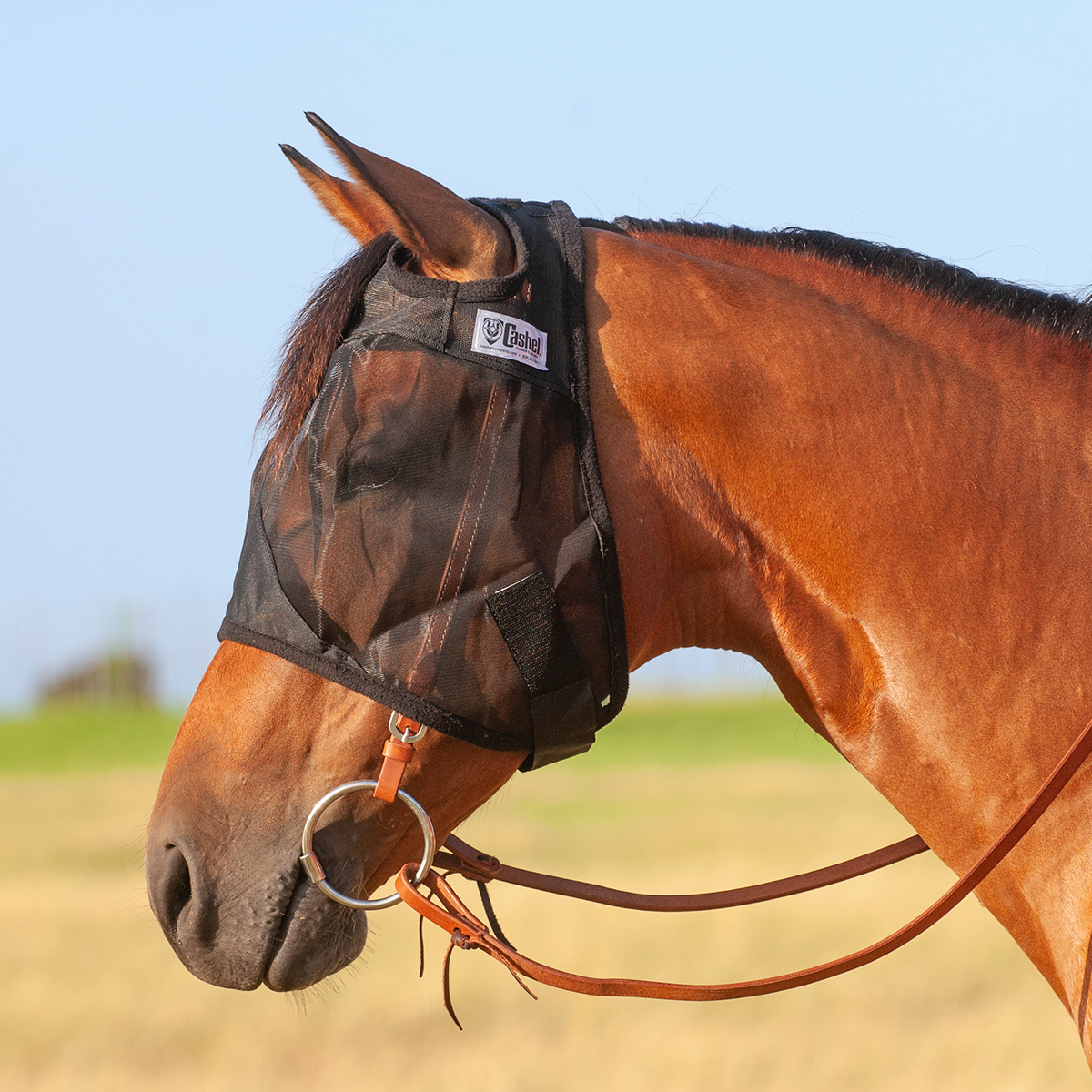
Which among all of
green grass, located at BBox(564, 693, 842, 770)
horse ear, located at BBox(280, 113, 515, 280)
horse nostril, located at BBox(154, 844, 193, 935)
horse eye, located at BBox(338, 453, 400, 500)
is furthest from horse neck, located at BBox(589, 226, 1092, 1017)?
green grass, located at BBox(564, 693, 842, 770)

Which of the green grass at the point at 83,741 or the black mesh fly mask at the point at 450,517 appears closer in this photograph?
the black mesh fly mask at the point at 450,517

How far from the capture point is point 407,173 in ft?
7.27

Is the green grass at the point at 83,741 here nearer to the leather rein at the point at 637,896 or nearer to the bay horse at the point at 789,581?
the leather rein at the point at 637,896

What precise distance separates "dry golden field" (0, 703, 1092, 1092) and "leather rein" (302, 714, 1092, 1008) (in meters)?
4.82

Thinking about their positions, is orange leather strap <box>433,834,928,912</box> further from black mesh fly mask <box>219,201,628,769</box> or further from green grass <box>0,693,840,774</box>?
green grass <box>0,693,840,774</box>

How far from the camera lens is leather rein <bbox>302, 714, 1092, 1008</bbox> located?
2.18 m

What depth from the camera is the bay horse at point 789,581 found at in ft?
7.35

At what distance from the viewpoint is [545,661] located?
2.26 meters

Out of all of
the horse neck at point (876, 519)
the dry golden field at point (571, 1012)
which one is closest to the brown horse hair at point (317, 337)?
the horse neck at point (876, 519)

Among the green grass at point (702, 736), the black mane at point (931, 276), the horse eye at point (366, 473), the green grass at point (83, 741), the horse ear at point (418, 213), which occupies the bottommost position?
the green grass at point (83, 741)

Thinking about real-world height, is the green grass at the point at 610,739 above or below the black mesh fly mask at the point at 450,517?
below

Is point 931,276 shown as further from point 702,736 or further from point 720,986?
point 702,736

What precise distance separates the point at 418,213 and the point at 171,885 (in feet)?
4.71

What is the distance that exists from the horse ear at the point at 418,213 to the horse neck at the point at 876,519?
9.4 inches
